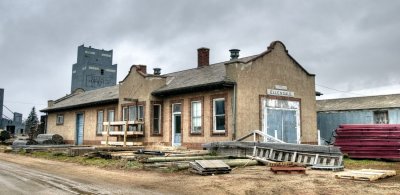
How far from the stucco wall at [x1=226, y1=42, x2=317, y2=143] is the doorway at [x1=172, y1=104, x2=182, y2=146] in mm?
4461

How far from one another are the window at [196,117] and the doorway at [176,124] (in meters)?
1.16

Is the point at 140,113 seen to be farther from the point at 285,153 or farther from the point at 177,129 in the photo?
the point at 285,153

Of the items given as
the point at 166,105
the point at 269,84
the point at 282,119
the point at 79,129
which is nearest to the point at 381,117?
the point at 282,119

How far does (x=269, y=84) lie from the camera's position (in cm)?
2038

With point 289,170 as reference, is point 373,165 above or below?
below

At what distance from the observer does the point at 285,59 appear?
2136 cm

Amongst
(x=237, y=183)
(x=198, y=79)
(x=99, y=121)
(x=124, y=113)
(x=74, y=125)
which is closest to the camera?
(x=237, y=183)

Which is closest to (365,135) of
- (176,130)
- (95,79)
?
(176,130)

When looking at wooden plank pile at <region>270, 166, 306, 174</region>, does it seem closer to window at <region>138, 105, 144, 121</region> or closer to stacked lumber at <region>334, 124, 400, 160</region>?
stacked lumber at <region>334, 124, 400, 160</region>

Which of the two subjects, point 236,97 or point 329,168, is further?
point 236,97

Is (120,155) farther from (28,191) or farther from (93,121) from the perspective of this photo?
(93,121)

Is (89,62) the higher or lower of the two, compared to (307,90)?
higher

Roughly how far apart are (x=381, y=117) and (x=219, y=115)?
15.0 m

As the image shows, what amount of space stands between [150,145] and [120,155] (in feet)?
22.0
